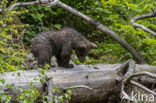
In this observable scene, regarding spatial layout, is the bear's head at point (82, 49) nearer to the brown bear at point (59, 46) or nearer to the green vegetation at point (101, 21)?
the brown bear at point (59, 46)

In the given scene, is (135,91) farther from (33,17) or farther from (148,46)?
(33,17)

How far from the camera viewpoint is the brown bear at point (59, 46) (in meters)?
4.81

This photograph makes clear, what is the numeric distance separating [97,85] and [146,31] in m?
2.64

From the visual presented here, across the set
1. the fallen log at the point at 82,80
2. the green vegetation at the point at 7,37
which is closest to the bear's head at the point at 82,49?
the fallen log at the point at 82,80

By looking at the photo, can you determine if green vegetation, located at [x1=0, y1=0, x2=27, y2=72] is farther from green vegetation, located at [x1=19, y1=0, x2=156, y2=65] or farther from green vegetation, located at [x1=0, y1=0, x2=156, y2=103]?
green vegetation, located at [x1=19, y1=0, x2=156, y2=65]

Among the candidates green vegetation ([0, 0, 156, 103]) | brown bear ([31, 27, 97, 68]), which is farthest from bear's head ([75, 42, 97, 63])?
green vegetation ([0, 0, 156, 103])

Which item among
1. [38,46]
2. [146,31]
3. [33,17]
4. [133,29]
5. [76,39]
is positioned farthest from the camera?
[33,17]

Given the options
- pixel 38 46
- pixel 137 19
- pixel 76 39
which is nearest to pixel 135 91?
pixel 76 39

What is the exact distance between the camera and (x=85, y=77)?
4094 mm

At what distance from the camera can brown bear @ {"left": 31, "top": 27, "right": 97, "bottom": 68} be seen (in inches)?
189

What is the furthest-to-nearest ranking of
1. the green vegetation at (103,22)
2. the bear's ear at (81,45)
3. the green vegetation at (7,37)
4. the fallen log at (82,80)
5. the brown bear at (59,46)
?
the green vegetation at (103,22) → the bear's ear at (81,45) → the brown bear at (59,46) → the fallen log at (82,80) → the green vegetation at (7,37)

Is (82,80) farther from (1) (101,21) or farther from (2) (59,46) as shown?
(1) (101,21)

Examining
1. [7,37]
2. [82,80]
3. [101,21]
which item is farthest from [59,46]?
[101,21]

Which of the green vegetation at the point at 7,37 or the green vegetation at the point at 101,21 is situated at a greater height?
the green vegetation at the point at 7,37
